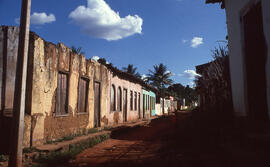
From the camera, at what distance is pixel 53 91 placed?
6.91 meters

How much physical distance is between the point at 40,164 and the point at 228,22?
18.1 ft

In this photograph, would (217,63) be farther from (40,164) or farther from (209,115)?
(40,164)

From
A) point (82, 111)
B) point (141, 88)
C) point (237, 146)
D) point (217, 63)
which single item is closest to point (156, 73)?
point (141, 88)

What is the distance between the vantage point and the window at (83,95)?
348 inches

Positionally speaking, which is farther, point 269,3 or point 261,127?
point 261,127

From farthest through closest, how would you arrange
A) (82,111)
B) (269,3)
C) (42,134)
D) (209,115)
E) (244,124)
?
(82,111), (42,134), (209,115), (244,124), (269,3)

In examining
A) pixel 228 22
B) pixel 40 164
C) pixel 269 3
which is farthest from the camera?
pixel 228 22

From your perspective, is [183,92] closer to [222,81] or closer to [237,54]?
[222,81]

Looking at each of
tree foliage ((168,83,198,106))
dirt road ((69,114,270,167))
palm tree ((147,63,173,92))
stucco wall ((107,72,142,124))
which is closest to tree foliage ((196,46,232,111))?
dirt road ((69,114,270,167))

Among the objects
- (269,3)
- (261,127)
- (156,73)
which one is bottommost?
(261,127)

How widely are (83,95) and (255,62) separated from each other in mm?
7017

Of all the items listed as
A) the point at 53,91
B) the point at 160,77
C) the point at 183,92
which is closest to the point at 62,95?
the point at 53,91

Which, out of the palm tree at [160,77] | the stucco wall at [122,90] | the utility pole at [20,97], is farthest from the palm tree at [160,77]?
the utility pole at [20,97]

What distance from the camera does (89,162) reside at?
492cm
